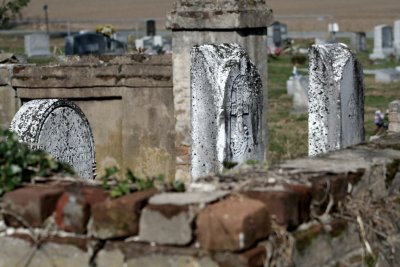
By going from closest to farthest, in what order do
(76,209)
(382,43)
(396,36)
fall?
(76,209) → (382,43) → (396,36)

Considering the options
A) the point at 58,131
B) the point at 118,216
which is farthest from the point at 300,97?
the point at 118,216

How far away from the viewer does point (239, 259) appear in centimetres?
377

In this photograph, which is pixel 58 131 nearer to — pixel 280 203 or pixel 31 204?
pixel 31 204

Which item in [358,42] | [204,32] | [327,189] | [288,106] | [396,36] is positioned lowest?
[288,106]

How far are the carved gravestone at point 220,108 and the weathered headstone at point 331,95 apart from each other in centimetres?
66

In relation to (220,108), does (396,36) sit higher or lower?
lower

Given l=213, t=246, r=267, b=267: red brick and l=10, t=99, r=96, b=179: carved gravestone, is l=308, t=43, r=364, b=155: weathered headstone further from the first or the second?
l=213, t=246, r=267, b=267: red brick

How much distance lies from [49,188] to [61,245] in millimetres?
266

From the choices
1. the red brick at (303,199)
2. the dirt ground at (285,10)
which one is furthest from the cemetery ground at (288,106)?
the dirt ground at (285,10)

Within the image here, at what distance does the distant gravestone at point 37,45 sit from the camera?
32469 millimetres

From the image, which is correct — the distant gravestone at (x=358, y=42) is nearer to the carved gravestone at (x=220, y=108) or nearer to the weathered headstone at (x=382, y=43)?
the weathered headstone at (x=382, y=43)

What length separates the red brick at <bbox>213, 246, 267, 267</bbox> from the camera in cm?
377

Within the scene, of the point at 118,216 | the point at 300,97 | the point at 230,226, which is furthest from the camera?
the point at 300,97

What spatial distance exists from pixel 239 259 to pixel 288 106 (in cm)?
1698
